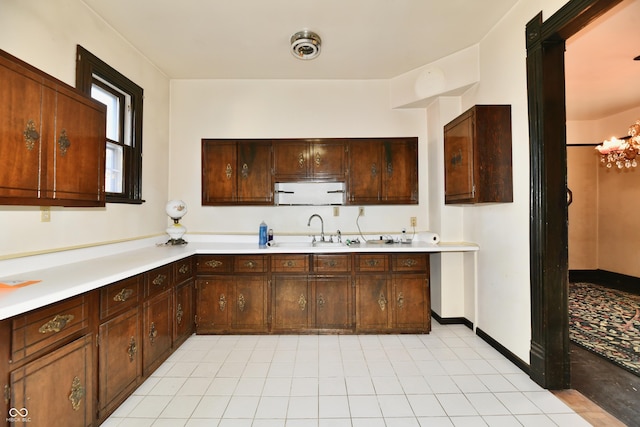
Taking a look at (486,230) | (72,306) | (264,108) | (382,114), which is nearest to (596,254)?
(486,230)

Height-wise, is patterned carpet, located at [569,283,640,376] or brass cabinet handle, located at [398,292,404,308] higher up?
brass cabinet handle, located at [398,292,404,308]

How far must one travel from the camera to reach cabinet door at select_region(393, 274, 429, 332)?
2.99m

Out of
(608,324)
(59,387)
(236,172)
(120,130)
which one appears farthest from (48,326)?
(608,324)

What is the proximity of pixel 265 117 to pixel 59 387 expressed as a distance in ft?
10.0

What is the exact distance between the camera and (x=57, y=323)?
143cm

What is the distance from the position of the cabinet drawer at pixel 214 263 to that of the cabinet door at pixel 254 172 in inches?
30.1

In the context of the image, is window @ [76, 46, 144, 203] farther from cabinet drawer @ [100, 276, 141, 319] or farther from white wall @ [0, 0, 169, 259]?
cabinet drawer @ [100, 276, 141, 319]

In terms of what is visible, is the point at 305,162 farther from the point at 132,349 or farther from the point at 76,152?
the point at 132,349

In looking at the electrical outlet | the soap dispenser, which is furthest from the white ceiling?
the soap dispenser

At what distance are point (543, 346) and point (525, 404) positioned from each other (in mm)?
439

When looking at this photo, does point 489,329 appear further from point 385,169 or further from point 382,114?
point 382,114

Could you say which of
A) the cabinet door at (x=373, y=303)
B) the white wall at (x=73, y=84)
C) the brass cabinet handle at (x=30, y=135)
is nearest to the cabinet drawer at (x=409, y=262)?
the cabinet door at (x=373, y=303)

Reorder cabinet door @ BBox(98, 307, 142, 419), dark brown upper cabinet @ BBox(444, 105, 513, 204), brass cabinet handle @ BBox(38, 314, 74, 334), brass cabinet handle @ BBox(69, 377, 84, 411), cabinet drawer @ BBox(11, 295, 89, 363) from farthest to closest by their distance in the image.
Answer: dark brown upper cabinet @ BBox(444, 105, 513, 204) < cabinet door @ BBox(98, 307, 142, 419) < brass cabinet handle @ BBox(69, 377, 84, 411) < brass cabinet handle @ BBox(38, 314, 74, 334) < cabinet drawer @ BBox(11, 295, 89, 363)

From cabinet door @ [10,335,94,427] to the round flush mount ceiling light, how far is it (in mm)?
2791
